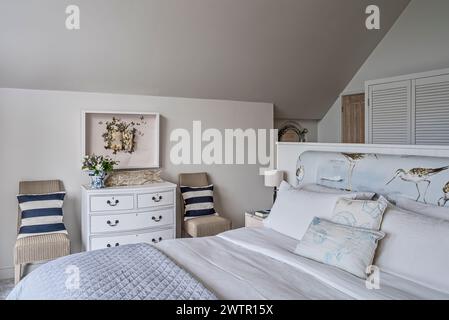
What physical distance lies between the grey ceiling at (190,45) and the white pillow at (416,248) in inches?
86.4

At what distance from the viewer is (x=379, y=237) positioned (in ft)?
5.76

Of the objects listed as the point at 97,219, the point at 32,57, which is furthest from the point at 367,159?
the point at 32,57

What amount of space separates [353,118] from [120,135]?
2.86 metres

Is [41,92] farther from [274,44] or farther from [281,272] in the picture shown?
[281,272]

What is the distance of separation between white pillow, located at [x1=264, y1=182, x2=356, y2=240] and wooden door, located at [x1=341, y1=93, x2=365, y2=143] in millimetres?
2276

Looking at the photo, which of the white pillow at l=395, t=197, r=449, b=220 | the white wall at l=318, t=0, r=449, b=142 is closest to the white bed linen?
the white pillow at l=395, t=197, r=449, b=220

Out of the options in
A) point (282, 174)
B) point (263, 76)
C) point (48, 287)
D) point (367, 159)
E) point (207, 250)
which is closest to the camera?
point (48, 287)

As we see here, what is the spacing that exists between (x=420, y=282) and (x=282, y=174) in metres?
1.74

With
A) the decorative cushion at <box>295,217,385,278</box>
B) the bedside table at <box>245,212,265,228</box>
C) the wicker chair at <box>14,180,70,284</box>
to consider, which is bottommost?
the wicker chair at <box>14,180,70,284</box>

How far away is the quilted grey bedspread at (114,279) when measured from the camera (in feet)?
4.63

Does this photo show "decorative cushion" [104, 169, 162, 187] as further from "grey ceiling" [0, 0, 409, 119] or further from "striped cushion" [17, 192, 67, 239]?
"grey ceiling" [0, 0, 409, 119]

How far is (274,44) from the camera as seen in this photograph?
358 cm

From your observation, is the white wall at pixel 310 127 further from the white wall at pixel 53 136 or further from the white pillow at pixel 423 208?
the white pillow at pixel 423 208

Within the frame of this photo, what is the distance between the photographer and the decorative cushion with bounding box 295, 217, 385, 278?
170 centimetres
